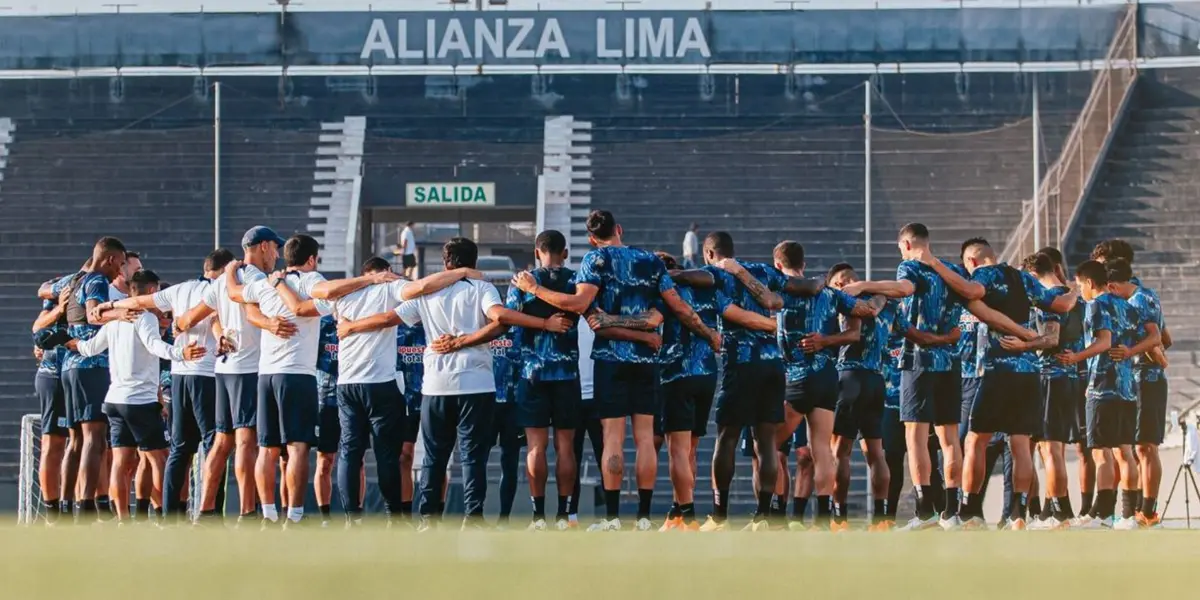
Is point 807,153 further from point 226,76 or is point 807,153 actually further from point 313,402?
point 313,402

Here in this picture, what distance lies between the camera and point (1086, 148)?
30.6 meters

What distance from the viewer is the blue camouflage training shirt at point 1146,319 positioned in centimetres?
1332

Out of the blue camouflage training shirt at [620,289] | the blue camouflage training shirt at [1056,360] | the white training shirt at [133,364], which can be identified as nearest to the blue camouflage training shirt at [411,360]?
the white training shirt at [133,364]

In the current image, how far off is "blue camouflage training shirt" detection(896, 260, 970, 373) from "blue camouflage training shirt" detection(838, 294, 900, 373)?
893 mm

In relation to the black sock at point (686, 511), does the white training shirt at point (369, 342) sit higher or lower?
higher

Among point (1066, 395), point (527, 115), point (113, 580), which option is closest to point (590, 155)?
point (527, 115)

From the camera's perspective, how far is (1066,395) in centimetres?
1295

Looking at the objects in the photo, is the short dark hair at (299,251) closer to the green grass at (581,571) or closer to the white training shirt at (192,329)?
the white training shirt at (192,329)

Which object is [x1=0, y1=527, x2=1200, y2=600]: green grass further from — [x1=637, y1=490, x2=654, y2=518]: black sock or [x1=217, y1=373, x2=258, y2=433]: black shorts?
[x1=217, y1=373, x2=258, y2=433]: black shorts

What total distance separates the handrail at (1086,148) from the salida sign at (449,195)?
29.4 ft

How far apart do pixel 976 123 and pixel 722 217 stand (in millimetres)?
5755

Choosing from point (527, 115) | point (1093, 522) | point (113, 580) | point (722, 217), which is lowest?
point (1093, 522)

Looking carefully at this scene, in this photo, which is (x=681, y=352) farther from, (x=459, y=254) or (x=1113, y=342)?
(x=1113, y=342)

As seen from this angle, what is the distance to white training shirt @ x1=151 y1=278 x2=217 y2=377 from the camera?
1209 cm
